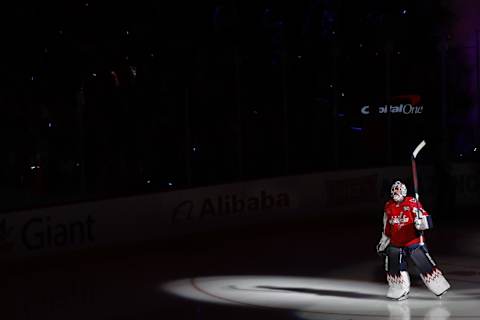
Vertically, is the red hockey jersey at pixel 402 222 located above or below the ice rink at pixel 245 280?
above

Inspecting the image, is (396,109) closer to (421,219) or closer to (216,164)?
(216,164)

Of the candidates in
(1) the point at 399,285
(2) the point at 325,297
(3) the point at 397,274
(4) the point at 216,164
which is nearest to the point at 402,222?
(3) the point at 397,274

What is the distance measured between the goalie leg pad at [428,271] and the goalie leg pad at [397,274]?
17 cm

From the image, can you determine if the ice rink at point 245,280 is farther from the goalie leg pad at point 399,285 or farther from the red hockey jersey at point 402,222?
the red hockey jersey at point 402,222

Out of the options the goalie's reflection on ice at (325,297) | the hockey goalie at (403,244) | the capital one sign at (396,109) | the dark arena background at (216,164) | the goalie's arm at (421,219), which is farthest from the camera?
the capital one sign at (396,109)

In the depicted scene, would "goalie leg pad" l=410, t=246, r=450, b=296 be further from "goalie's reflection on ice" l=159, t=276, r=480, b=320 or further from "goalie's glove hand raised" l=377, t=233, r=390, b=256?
"goalie's glove hand raised" l=377, t=233, r=390, b=256

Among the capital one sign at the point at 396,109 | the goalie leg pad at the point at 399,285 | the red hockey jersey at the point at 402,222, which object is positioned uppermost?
the capital one sign at the point at 396,109

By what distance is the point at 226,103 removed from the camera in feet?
72.7

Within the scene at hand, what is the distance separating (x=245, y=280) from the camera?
14883 mm

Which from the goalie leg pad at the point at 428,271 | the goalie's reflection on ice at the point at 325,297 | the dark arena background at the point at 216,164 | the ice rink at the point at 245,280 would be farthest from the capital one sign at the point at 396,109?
the goalie leg pad at the point at 428,271

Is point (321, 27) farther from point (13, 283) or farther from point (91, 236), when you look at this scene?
point (13, 283)

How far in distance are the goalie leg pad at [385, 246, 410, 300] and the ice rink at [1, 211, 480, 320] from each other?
0.15 m

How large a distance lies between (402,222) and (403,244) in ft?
0.94

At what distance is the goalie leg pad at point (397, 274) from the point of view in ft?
41.9
